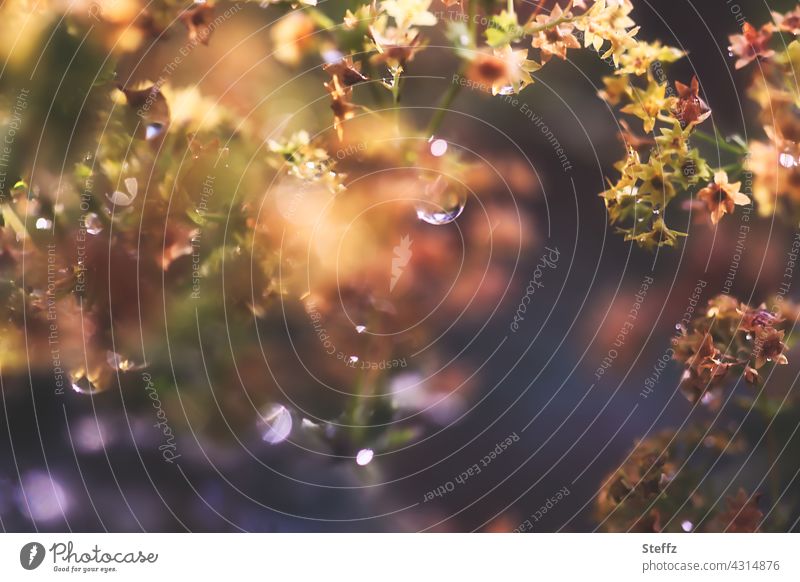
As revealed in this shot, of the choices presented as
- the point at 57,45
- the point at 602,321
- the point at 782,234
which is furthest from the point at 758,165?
the point at 57,45

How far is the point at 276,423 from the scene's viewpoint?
60 cm

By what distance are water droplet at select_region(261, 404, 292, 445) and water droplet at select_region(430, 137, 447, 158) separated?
237mm

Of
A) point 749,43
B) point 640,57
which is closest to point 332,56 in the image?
point 640,57

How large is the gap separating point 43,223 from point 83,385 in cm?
13

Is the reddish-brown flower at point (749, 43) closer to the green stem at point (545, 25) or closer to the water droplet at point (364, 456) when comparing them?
the green stem at point (545, 25)

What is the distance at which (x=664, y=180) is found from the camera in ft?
1.97

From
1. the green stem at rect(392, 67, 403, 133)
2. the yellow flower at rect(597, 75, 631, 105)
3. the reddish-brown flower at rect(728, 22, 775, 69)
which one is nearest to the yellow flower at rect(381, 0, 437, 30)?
the green stem at rect(392, 67, 403, 133)

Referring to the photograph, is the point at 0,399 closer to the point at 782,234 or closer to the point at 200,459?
the point at 200,459

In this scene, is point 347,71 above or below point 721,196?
above

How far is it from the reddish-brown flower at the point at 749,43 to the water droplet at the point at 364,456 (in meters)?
0.44

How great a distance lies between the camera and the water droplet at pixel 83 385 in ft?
1.87

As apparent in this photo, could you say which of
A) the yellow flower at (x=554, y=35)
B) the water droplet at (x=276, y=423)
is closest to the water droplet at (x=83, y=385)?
the water droplet at (x=276, y=423)

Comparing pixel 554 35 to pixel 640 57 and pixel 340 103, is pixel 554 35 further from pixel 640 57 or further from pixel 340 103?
pixel 340 103

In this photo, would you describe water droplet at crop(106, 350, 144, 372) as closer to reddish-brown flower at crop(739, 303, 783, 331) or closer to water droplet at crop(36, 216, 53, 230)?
water droplet at crop(36, 216, 53, 230)
